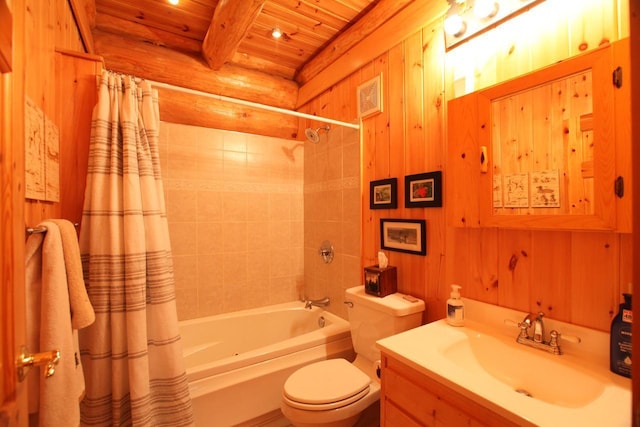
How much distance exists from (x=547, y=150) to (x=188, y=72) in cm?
243

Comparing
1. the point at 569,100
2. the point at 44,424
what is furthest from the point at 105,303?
the point at 569,100

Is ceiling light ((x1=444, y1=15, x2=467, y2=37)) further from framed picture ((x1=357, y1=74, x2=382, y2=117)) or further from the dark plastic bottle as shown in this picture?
the dark plastic bottle

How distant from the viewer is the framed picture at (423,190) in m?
1.49

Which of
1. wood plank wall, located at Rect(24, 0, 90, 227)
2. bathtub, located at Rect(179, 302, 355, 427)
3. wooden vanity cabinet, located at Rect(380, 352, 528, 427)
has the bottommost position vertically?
bathtub, located at Rect(179, 302, 355, 427)

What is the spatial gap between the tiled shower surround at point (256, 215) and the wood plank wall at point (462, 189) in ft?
0.95

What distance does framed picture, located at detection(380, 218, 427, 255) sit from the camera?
158 cm

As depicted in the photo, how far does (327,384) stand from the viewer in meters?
1.38

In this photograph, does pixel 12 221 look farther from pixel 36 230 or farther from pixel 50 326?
pixel 50 326

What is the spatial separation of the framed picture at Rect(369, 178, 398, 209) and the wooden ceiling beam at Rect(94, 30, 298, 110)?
4.53ft

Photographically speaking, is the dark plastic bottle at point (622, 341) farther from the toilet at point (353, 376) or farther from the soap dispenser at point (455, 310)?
the toilet at point (353, 376)

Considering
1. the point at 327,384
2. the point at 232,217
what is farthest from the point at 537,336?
the point at 232,217

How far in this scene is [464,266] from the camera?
1390 mm

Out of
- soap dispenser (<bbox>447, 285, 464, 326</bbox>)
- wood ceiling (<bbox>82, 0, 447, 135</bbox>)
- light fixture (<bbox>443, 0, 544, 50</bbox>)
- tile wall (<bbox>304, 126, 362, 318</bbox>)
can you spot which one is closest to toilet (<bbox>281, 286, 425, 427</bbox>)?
soap dispenser (<bbox>447, 285, 464, 326</bbox>)

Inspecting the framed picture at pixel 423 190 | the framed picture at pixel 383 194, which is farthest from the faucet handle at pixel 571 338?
the framed picture at pixel 383 194
